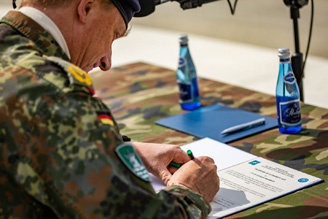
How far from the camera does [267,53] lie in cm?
492

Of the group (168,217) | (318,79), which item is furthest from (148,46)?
(168,217)

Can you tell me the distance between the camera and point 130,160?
115 centimetres

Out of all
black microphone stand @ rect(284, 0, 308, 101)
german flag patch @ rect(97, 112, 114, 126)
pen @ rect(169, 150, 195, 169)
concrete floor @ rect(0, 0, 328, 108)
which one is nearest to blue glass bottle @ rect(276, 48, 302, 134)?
black microphone stand @ rect(284, 0, 308, 101)

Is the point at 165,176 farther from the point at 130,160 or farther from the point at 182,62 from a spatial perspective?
the point at 182,62

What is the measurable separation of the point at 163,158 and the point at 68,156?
573 millimetres

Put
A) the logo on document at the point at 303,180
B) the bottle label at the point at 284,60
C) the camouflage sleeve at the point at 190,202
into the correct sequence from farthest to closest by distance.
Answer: the bottle label at the point at 284,60 < the logo on document at the point at 303,180 < the camouflage sleeve at the point at 190,202

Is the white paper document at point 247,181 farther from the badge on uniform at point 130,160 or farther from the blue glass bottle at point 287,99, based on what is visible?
the badge on uniform at point 130,160

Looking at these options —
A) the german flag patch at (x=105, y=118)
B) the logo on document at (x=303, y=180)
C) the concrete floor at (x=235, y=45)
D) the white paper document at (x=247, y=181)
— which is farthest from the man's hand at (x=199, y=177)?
the concrete floor at (x=235, y=45)

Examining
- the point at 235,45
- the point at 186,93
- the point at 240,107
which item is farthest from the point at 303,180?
the point at 235,45

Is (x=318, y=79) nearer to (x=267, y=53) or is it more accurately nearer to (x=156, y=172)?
(x=267, y=53)

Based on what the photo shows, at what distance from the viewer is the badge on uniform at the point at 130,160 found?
113cm

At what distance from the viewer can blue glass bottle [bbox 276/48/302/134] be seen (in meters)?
1.89

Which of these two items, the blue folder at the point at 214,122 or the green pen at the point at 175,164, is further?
the blue folder at the point at 214,122

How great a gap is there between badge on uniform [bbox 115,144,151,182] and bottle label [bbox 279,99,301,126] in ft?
2.77
